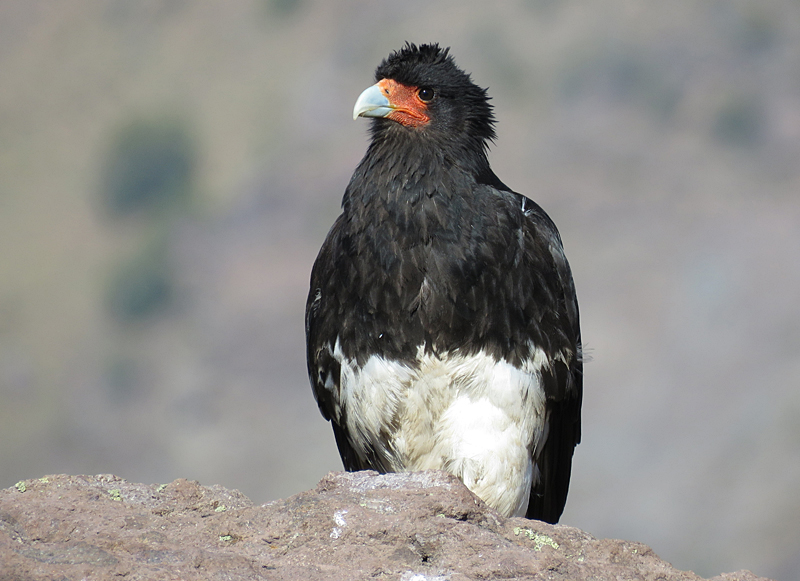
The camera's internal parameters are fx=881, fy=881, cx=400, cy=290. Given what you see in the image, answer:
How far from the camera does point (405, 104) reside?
14.8 ft

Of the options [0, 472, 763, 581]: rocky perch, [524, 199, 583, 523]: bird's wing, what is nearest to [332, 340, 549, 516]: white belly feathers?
[524, 199, 583, 523]: bird's wing

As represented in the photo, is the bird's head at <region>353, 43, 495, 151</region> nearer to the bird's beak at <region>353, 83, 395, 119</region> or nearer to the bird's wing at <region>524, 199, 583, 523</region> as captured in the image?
the bird's beak at <region>353, 83, 395, 119</region>

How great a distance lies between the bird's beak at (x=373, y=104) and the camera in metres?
4.40

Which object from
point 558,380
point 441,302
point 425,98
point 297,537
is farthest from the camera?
point 425,98

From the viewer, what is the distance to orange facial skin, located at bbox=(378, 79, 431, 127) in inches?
177

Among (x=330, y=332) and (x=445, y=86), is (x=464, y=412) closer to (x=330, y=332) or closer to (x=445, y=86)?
(x=330, y=332)

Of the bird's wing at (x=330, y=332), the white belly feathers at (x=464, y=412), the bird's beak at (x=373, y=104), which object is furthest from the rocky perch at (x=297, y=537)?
the bird's beak at (x=373, y=104)

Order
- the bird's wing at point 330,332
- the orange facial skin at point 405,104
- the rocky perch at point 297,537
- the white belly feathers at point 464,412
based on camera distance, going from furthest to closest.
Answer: the orange facial skin at point 405,104
the bird's wing at point 330,332
the white belly feathers at point 464,412
the rocky perch at point 297,537

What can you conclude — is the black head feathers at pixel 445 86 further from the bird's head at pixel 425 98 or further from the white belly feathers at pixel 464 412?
the white belly feathers at pixel 464 412

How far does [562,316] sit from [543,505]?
1150 millimetres

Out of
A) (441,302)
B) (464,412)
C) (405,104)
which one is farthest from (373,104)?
(464,412)

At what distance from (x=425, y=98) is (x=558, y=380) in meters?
1.59

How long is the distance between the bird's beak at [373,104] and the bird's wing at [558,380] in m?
0.86

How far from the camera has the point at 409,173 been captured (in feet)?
14.3
